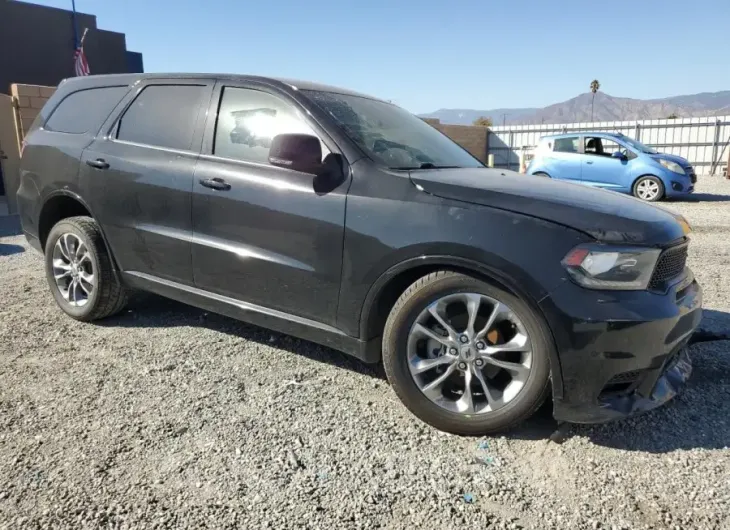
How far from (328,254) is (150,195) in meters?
1.47

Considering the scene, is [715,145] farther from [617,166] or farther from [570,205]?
[570,205]


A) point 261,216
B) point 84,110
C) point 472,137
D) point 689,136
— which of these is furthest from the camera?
point 472,137

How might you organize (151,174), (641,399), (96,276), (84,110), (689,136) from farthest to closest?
1. (689,136)
2. (84,110)
3. (96,276)
4. (151,174)
5. (641,399)

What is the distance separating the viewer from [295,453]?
101 inches

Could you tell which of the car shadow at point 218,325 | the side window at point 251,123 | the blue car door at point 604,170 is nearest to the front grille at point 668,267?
the car shadow at point 218,325

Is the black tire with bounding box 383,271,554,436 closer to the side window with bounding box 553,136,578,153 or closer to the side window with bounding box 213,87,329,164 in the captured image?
the side window with bounding box 213,87,329,164

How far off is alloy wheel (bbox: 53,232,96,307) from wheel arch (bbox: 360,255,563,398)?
7.74 feet

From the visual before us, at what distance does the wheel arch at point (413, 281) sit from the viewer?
8.13ft

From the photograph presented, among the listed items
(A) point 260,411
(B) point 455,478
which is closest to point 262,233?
(A) point 260,411

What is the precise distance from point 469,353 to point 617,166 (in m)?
12.1

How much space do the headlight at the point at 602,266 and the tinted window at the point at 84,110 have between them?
345cm

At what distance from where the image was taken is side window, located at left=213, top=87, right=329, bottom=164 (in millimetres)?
3260

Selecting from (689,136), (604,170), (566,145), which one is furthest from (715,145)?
(566,145)

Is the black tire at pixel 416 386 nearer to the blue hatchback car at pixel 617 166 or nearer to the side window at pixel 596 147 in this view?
the blue hatchback car at pixel 617 166
